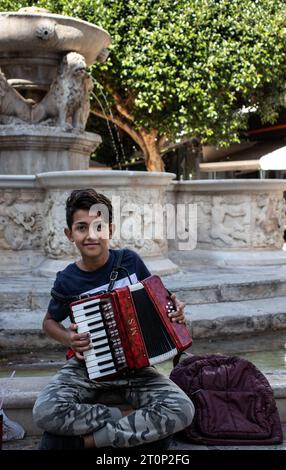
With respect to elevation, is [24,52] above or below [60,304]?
above

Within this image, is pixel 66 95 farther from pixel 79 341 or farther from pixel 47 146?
pixel 79 341

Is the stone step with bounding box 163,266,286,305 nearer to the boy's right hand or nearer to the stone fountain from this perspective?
the stone fountain

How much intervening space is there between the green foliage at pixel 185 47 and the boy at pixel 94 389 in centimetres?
1303

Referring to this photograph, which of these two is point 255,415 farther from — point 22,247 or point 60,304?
point 22,247

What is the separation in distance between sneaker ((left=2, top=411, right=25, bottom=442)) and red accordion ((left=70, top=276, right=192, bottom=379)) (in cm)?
67

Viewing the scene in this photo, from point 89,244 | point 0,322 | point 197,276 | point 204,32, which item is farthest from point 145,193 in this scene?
point 204,32

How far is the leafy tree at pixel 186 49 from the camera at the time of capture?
15.6m

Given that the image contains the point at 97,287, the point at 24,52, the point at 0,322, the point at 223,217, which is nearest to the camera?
the point at 97,287

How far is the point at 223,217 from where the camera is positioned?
7363 mm

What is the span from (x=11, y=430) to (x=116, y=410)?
2.11ft

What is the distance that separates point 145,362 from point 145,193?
11.9 feet

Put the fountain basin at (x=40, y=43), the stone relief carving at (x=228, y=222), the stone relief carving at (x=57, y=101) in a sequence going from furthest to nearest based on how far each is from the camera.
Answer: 1. the stone relief carving at (x=57, y=101)
2. the fountain basin at (x=40, y=43)
3. the stone relief carving at (x=228, y=222)

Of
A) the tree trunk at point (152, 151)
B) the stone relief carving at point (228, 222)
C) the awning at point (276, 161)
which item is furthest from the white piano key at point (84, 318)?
the tree trunk at point (152, 151)

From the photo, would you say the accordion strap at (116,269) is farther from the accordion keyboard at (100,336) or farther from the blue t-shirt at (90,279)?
the accordion keyboard at (100,336)
